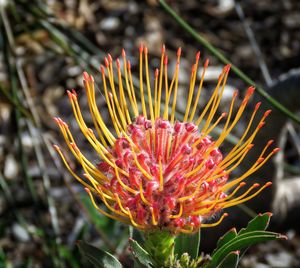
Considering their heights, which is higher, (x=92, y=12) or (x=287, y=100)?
(x=287, y=100)

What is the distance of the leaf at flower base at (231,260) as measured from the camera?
0.97 meters

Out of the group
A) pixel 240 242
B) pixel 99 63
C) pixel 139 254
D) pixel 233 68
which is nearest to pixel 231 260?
pixel 240 242

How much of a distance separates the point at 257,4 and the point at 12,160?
195 cm

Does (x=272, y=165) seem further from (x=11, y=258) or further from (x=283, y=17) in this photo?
(x=283, y=17)

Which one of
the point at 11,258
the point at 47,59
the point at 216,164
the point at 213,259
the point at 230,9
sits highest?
the point at 216,164

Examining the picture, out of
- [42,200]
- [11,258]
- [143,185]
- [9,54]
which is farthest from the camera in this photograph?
[42,200]

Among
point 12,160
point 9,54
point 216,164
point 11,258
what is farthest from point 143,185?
point 12,160

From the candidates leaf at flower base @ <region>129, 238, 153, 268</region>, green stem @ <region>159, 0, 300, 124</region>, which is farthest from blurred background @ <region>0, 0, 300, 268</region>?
leaf at flower base @ <region>129, 238, 153, 268</region>

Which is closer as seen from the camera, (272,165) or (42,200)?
(272,165)

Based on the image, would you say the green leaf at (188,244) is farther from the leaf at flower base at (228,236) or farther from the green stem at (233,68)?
the green stem at (233,68)

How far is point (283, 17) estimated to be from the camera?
432 centimetres

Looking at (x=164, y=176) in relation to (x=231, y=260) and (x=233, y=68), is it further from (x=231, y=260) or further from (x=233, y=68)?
(x=233, y=68)

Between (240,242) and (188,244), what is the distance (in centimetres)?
15

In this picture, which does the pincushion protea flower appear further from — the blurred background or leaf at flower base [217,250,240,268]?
the blurred background
